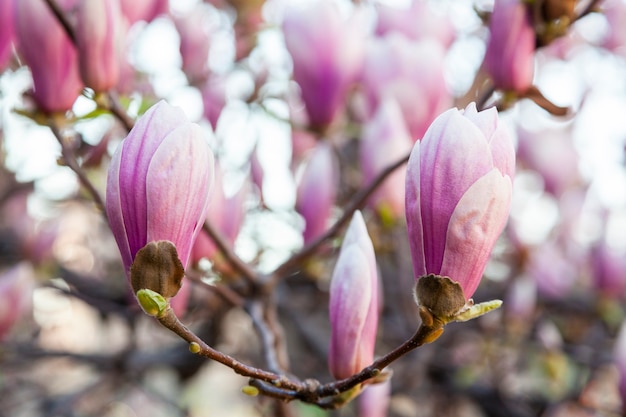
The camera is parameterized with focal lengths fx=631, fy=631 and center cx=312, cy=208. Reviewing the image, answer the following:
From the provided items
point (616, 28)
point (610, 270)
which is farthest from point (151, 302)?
point (616, 28)

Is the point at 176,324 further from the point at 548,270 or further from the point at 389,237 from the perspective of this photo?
the point at 548,270

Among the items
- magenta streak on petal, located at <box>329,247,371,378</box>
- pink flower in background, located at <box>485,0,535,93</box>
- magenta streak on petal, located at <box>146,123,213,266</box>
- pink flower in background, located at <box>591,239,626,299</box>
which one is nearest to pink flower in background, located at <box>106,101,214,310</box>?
magenta streak on petal, located at <box>146,123,213,266</box>

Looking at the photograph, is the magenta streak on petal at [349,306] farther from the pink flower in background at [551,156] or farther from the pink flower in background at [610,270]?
the pink flower in background at [551,156]

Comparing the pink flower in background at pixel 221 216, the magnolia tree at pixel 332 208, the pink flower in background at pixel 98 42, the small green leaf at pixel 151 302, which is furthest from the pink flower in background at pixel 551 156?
the small green leaf at pixel 151 302

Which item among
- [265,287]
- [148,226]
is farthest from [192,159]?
[265,287]

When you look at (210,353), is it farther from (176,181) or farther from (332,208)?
(332,208)
